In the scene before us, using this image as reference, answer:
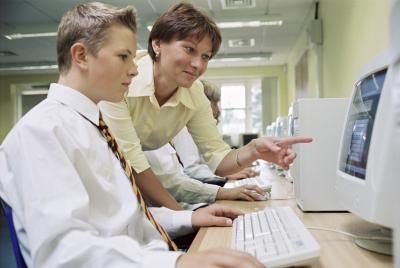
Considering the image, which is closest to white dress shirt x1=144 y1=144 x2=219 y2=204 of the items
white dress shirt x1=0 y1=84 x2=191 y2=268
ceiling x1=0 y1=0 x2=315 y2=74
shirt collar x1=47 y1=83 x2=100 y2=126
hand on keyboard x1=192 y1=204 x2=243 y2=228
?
hand on keyboard x1=192 y1=204 x2=243 y2=228

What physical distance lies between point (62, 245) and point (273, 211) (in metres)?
0.60

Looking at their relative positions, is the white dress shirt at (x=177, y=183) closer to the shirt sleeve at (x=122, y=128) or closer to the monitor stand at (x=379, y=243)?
the shirt sleeve at (x=122, y=128)

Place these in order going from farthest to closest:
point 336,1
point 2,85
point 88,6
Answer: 1. point 2,85
2. point 336,1
3. point 88,6

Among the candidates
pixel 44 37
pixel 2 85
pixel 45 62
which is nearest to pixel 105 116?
pixel 44 37

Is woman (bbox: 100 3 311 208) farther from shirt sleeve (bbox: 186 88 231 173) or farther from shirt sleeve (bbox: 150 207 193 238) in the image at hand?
shirt sleeve (bbox: 150 207 193 238)

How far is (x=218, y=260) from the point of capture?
611 millimetres

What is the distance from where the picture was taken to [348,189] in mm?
860

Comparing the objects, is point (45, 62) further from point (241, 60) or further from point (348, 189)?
point (348, 189)

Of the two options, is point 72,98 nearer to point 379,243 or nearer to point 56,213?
point 56,213

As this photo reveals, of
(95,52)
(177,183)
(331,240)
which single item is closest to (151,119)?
(177,183)

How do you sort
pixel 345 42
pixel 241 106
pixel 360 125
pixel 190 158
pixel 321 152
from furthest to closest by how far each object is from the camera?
pixel 241 106
pixel 345 42
pixel 190 158
pixel 321 152
pixel 360 125

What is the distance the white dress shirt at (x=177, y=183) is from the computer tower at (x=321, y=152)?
43 cm

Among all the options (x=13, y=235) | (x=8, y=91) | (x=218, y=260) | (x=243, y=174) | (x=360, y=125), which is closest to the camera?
(x=218, y=260)

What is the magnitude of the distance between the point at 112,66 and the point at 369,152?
572 millimetres
